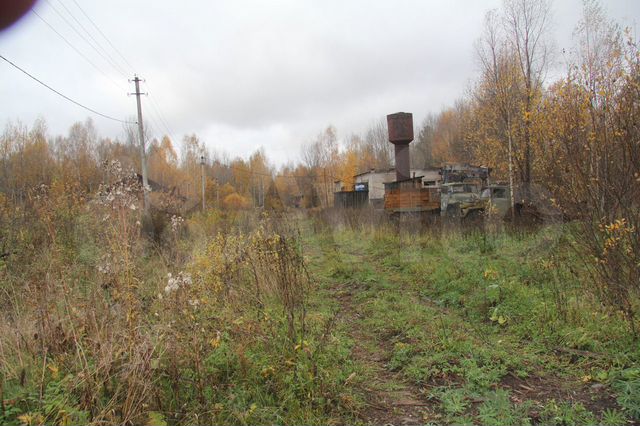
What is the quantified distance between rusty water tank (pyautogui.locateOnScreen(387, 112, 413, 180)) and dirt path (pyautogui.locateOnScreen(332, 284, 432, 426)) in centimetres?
981

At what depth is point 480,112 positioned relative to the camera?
18516 mm

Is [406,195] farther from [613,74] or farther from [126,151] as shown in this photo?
[126,151]

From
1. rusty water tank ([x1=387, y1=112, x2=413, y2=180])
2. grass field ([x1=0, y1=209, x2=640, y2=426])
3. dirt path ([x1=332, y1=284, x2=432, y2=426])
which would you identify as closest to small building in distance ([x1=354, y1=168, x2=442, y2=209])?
rusty water tank ([x1=387, y1=112, x2=413, y2=180])

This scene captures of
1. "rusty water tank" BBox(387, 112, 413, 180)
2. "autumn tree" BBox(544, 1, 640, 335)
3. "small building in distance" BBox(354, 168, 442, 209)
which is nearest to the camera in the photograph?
"autumn tree" BBox(544, 1, 640, 335)

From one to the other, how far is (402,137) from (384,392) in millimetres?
11455

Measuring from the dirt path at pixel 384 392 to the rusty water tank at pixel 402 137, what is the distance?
9810mm

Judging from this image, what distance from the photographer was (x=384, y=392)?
9.46 feet

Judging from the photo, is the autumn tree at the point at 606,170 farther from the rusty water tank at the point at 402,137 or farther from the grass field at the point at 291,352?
the rusty water tank at the point at 402,137

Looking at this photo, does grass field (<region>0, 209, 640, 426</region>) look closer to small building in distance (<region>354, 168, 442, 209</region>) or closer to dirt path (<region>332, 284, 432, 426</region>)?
dirt path (<region>332, 284, 432, 426</region>)

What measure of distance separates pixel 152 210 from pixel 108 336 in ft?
25.3

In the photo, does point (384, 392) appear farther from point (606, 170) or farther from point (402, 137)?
point (402, 137)

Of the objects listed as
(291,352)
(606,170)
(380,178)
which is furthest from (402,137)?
(380,178)

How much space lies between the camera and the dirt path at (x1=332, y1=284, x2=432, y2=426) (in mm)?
2568

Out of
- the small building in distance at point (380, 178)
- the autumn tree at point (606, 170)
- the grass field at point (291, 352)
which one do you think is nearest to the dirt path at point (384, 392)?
the grass field at point (291, 352)
